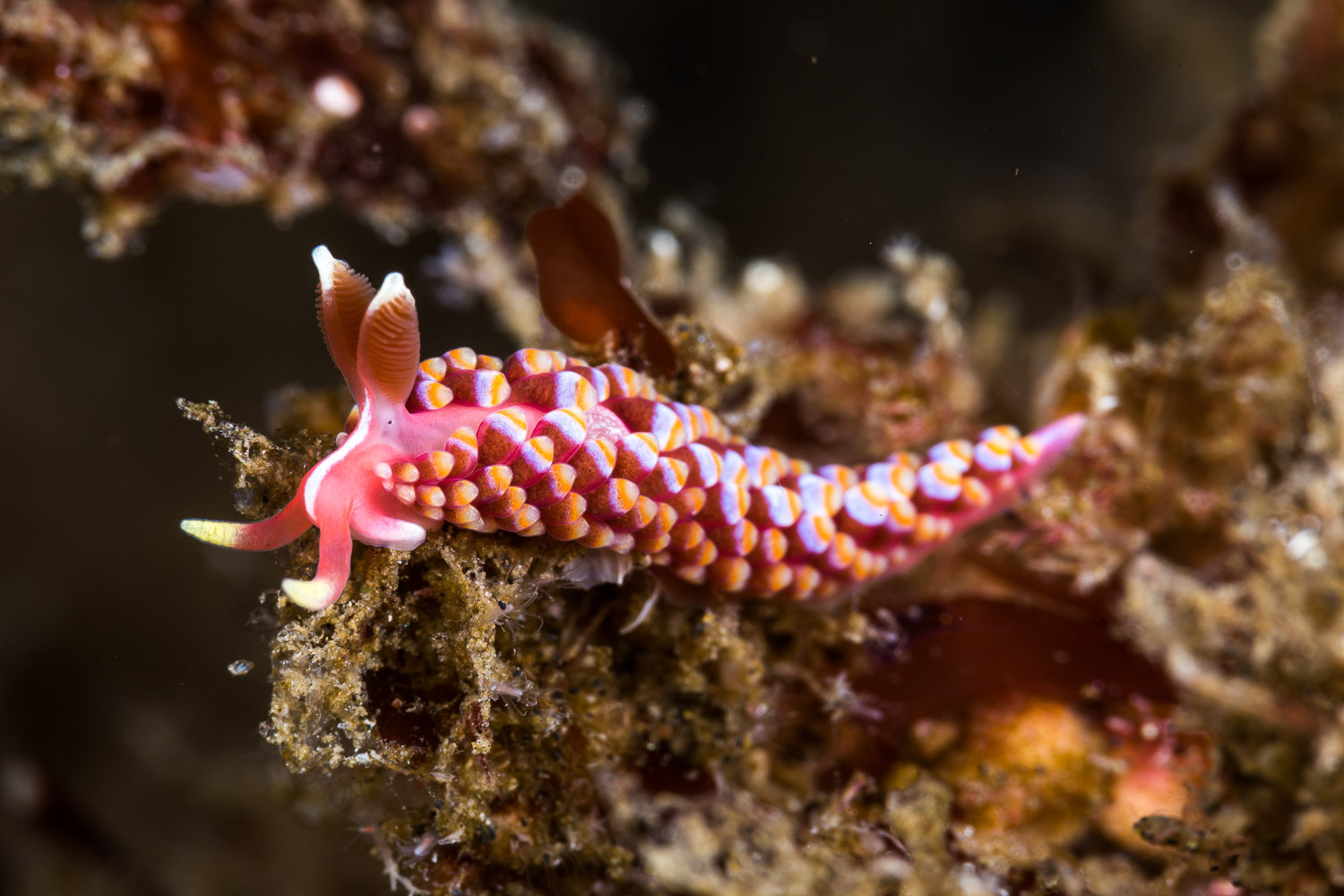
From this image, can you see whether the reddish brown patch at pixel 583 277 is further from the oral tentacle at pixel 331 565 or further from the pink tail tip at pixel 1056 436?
the pink tail tip at pixel 1056 436

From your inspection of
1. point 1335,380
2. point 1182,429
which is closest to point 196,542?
point 1182,429

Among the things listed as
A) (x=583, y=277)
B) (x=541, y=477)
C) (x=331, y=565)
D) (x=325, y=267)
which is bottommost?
(x=331, y=565)

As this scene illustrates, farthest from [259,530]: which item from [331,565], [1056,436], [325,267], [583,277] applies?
[1056,436]

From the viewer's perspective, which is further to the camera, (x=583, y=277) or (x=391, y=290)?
(x=583, y=277)

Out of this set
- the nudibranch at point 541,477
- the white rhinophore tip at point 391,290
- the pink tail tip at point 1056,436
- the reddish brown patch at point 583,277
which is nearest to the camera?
the white rhinophore tip at point 391,290

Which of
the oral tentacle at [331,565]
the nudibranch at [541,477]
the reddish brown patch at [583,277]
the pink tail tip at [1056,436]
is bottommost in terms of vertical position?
the oral tentacle at [331,565]

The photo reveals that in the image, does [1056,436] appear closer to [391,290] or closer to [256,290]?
[391,290]

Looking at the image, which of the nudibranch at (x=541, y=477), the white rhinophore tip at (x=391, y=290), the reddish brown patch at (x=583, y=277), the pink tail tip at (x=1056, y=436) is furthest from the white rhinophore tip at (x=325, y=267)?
the pink tail tip at (x=1056, y=436)

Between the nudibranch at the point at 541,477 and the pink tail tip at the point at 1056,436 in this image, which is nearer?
the nudibranch at the point at 541,477
